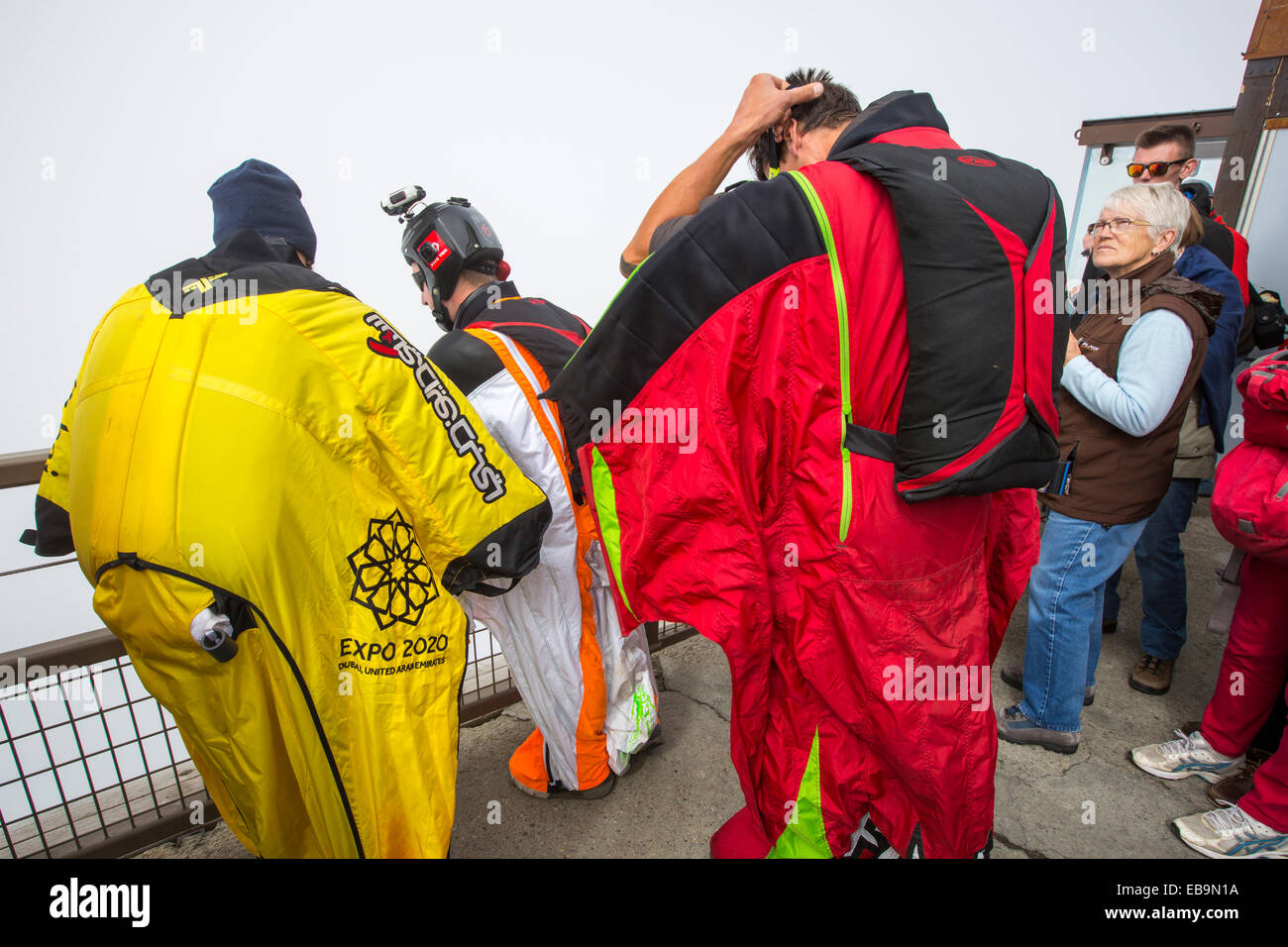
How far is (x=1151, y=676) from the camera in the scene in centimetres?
280

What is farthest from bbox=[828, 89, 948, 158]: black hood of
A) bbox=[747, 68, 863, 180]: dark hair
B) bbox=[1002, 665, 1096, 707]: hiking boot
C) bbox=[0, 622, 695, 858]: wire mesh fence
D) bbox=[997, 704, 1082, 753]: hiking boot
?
bbox=[1002, 665, 1096, 707]: hiking boot

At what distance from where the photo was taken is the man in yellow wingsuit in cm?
112

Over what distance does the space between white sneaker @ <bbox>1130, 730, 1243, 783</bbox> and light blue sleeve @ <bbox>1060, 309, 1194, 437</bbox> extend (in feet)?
3.94

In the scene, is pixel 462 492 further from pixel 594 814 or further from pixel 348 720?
pixel 594 814

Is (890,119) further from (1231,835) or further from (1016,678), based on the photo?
(1016,678)

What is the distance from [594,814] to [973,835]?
1281 millimetres

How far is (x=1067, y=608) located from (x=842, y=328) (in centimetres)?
183

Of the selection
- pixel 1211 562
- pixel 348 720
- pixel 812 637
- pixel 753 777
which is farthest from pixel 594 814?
pixel 1211 562

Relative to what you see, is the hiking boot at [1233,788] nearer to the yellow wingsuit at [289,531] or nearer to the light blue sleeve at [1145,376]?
the light blue sleeve at [1145,376]

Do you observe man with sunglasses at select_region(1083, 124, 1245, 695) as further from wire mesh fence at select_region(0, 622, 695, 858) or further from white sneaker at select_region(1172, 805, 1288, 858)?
wire mesh fence at select_region(0, 622, 695, 858)

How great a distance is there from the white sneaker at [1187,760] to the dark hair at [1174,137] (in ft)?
8.47

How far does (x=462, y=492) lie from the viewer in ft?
4.35

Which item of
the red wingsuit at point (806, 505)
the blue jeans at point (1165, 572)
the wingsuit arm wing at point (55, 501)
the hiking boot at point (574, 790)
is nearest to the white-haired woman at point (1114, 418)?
the blue jeans at point (1165, 572)

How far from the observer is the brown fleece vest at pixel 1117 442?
2098 millimetres
